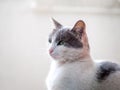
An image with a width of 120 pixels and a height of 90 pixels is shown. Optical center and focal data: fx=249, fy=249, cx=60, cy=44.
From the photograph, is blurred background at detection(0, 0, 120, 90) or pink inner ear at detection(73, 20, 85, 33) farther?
blurred background at detection(0, 0, 120, 90)

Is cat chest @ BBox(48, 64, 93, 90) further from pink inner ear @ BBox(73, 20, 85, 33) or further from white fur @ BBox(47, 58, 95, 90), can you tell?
pink inner ear @ BBox(73, 20, 85, 33)

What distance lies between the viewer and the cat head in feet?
2.98

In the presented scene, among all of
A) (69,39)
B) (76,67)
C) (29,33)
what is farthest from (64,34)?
(29,33)

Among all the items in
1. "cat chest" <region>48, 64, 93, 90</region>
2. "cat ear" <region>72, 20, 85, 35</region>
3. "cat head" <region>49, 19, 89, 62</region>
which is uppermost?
"cat ear" <region>72, 20, 85, 35</region>

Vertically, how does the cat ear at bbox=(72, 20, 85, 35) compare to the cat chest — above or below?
above

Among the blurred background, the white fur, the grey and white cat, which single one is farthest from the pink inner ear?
the blurred background

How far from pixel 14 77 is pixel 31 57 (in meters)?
0.16

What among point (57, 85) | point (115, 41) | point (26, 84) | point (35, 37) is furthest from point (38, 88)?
point (57, 85)

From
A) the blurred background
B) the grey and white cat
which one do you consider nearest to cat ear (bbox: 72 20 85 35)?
the grey and white cat

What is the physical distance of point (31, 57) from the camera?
5.13ft

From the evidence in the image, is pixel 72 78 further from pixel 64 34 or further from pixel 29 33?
pixel 29 33

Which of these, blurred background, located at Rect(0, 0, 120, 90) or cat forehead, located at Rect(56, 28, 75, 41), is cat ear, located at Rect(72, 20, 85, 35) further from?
blurred background, located at Rect(0, 0, 120, 90)

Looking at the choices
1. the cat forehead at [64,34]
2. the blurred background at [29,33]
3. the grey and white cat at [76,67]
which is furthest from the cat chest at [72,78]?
the blurred background at [29,33]

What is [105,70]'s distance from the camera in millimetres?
889
